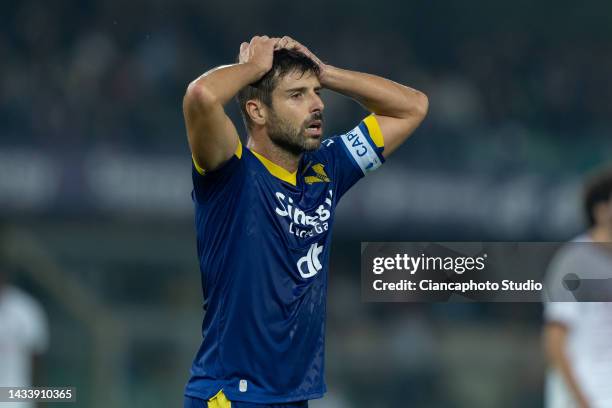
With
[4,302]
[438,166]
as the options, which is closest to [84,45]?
[438,166]

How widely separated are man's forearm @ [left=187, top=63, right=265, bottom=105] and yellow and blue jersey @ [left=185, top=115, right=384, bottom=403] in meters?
0.23

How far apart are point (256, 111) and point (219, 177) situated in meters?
0.32

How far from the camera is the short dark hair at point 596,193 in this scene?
582cm

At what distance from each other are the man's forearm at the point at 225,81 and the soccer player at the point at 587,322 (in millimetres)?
2612

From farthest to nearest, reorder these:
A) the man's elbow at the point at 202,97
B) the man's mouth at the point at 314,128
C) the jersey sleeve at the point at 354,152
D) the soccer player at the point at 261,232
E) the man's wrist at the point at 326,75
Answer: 1. the jersey sleeve at the point at 354,152
2. the man's wrist at the point at 326,75
3. the man's mouth at the point at 314,128
4. the soccer player at the point at 261,232
5. the man's elbow at the point at 202,97

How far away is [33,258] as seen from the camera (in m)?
10.3

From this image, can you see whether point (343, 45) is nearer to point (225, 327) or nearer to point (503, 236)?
point (503, 236)

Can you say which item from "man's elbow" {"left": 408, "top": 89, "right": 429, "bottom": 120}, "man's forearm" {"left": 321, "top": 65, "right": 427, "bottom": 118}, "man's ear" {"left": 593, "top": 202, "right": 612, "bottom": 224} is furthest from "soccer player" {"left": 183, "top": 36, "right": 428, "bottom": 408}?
"man's ear" {"left": 593, "top": 202, "right": 612, "bottom": 224}

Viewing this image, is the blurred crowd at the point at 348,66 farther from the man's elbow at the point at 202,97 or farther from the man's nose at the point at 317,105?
the man's elbow at the point at 202,97

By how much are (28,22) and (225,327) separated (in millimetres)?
8525

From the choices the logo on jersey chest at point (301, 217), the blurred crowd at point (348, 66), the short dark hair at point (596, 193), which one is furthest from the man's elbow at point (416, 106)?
the blurred crowd at point (348, 66)

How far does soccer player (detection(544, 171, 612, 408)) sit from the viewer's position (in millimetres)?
5676

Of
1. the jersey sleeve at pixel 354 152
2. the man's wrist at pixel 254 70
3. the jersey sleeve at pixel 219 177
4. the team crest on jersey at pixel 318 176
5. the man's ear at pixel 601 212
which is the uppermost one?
the man's ear at pixel 601 212
